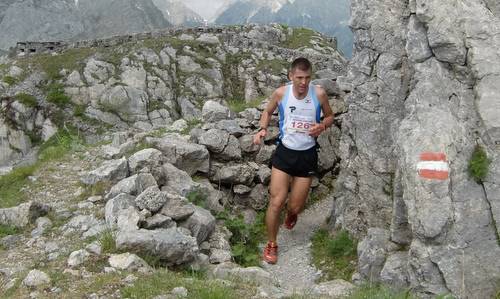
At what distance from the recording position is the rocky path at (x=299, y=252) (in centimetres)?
906

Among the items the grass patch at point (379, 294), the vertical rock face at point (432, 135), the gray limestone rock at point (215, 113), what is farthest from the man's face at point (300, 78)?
the gray limestone rock at point (215, 113)

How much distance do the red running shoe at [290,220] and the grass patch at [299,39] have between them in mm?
35089

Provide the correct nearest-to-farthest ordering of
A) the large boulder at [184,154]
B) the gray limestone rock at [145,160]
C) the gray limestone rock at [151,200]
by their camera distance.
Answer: the gray limestone rock at [151,200] → the gray limestone rock at [145,160] → the large boulder at [184,154]

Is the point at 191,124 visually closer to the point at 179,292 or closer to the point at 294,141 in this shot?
the point at 294,141

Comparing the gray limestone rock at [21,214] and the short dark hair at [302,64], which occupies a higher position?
the short dark hair at [302,64]

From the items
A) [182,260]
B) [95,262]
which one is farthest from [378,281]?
[95,262]

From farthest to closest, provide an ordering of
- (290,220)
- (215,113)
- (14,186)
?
(215,113)
(14,186)
(290,220)

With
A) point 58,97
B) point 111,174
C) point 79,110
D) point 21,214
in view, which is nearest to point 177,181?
point 111,174

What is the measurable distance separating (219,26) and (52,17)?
12908cm

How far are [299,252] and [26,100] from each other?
90.5 ft

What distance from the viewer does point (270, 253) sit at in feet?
31.9

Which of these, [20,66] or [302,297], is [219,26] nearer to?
[20,66]

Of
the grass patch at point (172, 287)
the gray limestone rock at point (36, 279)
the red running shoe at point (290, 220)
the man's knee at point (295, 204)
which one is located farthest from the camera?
the red running shoe at point (290, 220)

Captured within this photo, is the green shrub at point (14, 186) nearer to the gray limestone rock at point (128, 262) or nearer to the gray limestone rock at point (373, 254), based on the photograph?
the gray limestone rock at point (128, 262)
